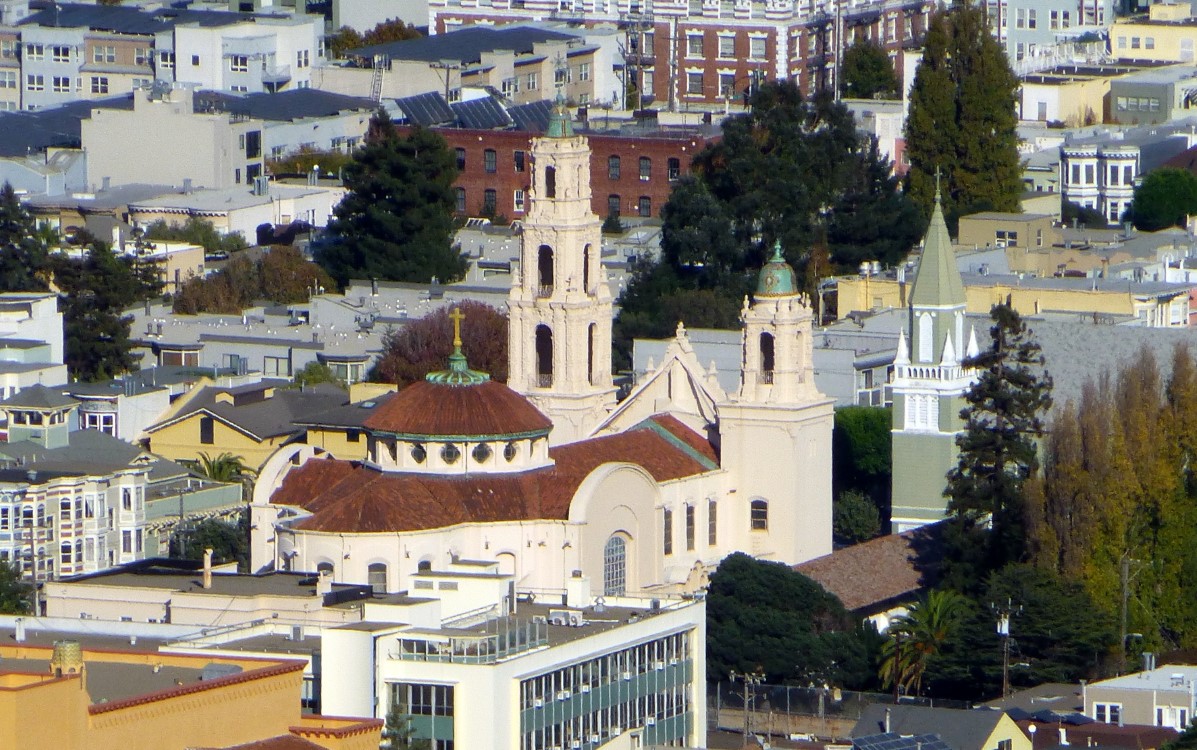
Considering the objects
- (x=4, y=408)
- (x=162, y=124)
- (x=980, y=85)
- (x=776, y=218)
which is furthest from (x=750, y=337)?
(x=162, y=124)

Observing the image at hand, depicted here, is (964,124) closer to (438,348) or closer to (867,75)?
(438,348)

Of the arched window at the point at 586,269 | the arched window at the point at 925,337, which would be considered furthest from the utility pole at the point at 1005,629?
the arched window at the point at 925,337

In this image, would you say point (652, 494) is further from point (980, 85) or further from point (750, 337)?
point (980, 85)

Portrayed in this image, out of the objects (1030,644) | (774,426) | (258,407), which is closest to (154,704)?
(1030,644)

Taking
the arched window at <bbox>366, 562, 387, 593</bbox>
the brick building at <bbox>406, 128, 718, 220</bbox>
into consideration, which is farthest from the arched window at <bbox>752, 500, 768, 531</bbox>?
the brick building at <bbox>406, 128, 718, 220</bbox>

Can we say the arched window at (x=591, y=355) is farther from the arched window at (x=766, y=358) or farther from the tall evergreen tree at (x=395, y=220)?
the tall evergreen tree at (x=395, y=220)
